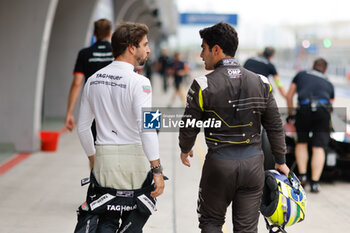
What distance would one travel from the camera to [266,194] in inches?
174

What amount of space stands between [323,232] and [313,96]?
2347 mm

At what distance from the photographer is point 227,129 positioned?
12.6 feet

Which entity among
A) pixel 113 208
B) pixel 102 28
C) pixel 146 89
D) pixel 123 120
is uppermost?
pixel 102 28

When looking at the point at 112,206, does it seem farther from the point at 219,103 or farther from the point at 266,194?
the point at 266,194

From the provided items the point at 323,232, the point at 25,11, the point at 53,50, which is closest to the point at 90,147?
the point at 323,232

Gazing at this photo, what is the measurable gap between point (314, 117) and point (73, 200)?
3.41m

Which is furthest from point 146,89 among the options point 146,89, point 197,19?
point 197,19

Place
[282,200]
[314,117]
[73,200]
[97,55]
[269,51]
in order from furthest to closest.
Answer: [269,51]
[314,117]
[73,200]
[97,55]
[282,200]

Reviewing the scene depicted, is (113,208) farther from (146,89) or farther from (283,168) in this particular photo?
(283,168)

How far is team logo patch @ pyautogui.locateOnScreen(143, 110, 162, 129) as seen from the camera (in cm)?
366

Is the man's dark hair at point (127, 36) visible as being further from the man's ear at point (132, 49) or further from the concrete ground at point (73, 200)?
the concrete ground at point (73, 200)

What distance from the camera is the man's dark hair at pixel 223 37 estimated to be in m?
3.83

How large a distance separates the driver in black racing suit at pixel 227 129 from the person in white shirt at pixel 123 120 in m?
0.33

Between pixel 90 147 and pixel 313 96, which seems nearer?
pixel 90 147
